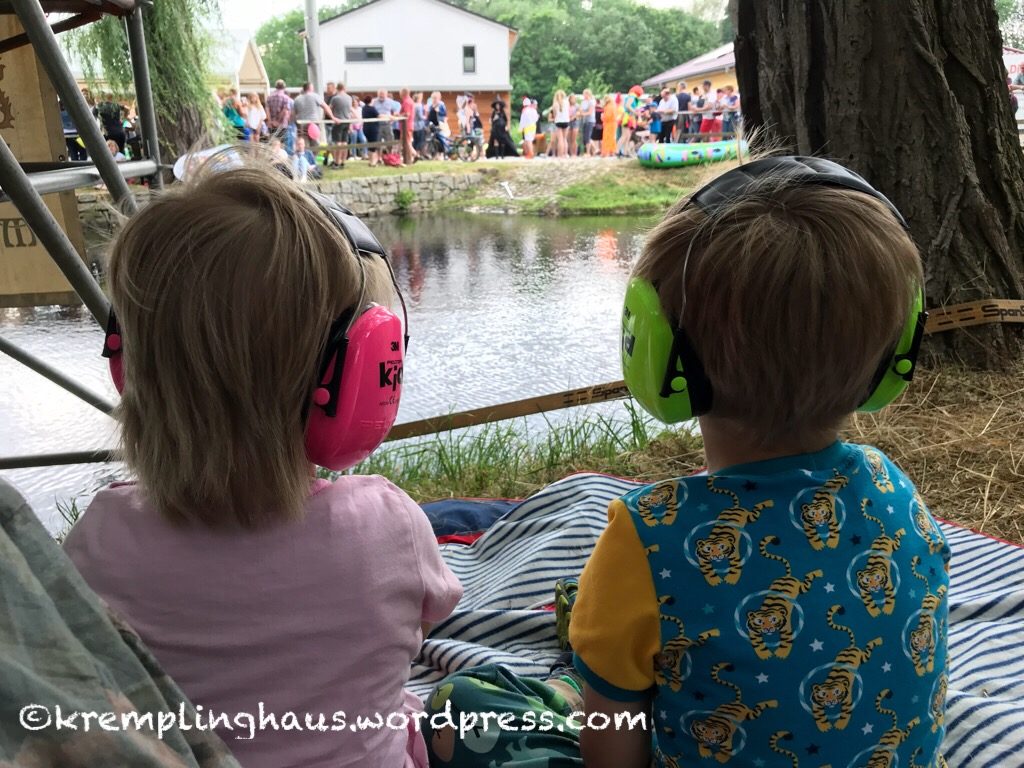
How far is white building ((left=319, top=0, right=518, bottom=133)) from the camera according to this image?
35125 mm

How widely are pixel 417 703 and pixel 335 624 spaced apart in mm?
372

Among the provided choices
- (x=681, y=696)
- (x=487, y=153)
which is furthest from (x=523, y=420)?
(x=487, y=153)

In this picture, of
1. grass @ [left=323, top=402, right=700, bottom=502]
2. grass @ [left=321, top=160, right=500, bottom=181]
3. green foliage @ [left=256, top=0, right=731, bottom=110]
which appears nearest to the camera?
grass @ [left=323, top=402, right=700, bottom=502]

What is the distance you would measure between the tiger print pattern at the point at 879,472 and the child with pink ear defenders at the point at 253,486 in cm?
60

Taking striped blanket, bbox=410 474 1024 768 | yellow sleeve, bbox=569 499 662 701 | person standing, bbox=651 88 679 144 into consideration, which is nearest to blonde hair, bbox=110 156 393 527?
yellow sleeve, bbox=569 499 662 701

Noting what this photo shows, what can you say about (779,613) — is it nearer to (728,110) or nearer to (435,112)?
(435,112)

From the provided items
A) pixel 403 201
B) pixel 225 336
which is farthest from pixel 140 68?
pixel 403 201

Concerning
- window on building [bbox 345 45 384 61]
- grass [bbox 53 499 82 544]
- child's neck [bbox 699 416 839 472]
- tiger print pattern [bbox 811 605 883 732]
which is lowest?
grass [bbox 53 499 82 544]

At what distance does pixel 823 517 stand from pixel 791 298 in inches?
10.7

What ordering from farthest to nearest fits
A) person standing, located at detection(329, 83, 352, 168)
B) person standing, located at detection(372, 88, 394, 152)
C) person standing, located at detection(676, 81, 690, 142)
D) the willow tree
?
person standing, located at detection(676, 81, 690, 142) < person standing, located at detection(372, 88, 394, 152) < person standing, located at detection(329, 83, 352, 168) < the willow tree

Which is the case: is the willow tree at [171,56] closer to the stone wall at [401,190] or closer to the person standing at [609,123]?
the stone wall at [401,190]

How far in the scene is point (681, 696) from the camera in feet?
3.82

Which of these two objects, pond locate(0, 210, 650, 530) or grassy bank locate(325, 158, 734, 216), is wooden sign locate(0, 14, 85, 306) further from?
grassy bank locate(325, 158, 734, 216)

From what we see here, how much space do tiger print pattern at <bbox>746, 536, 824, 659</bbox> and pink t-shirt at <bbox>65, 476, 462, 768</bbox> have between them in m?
0.44
